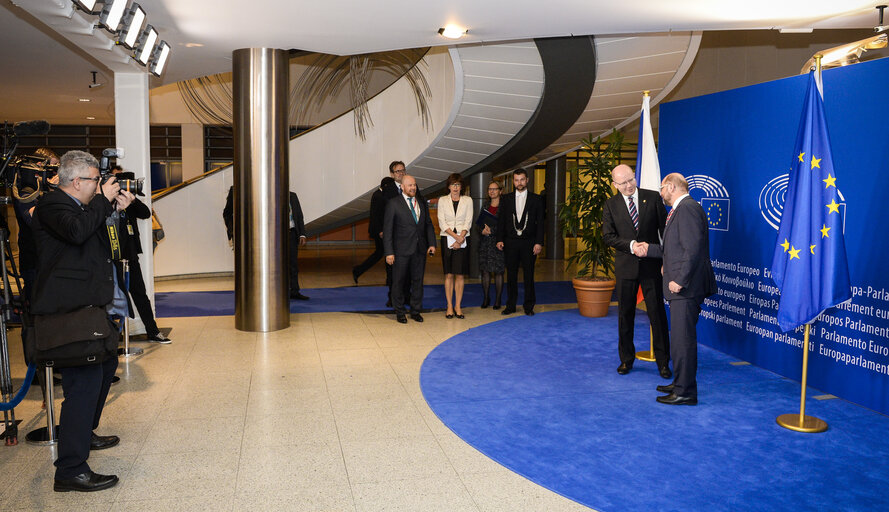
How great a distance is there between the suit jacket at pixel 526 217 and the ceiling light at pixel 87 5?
14.7ft

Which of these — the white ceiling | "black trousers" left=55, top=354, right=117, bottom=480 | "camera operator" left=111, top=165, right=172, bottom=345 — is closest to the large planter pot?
the white ceiling

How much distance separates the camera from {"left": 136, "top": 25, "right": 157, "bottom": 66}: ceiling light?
539cm

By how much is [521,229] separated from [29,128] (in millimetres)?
4947

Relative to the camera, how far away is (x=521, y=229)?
7.57m

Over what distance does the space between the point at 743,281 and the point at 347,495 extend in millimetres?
3918

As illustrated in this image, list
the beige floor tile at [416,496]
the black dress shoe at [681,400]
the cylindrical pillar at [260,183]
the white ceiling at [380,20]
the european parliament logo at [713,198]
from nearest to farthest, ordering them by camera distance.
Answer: the beige floor tile at [416,496] < the black dress shoe at [681,400] < the white ceiling at [380,20] < the european parliament logo at [713,198] < the cylindrical pillar at [260,183]

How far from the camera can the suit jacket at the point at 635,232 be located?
5188 mm

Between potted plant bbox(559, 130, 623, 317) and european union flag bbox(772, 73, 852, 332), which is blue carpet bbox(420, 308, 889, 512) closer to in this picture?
european union flag bbox(772, 73, 852, 332)

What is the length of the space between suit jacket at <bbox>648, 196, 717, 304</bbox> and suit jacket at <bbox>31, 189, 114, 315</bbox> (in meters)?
3.36

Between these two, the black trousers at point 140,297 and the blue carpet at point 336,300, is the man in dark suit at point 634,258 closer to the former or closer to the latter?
the blue carpet at point 336,300

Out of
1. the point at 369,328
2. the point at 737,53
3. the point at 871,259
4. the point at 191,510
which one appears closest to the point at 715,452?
the point at 871,259

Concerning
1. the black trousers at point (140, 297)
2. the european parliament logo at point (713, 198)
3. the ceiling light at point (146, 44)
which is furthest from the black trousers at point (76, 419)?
the european parliament logo at point (713, 198)

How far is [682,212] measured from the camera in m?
4.45

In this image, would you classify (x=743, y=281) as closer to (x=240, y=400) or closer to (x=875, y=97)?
(x=875, y=97)
